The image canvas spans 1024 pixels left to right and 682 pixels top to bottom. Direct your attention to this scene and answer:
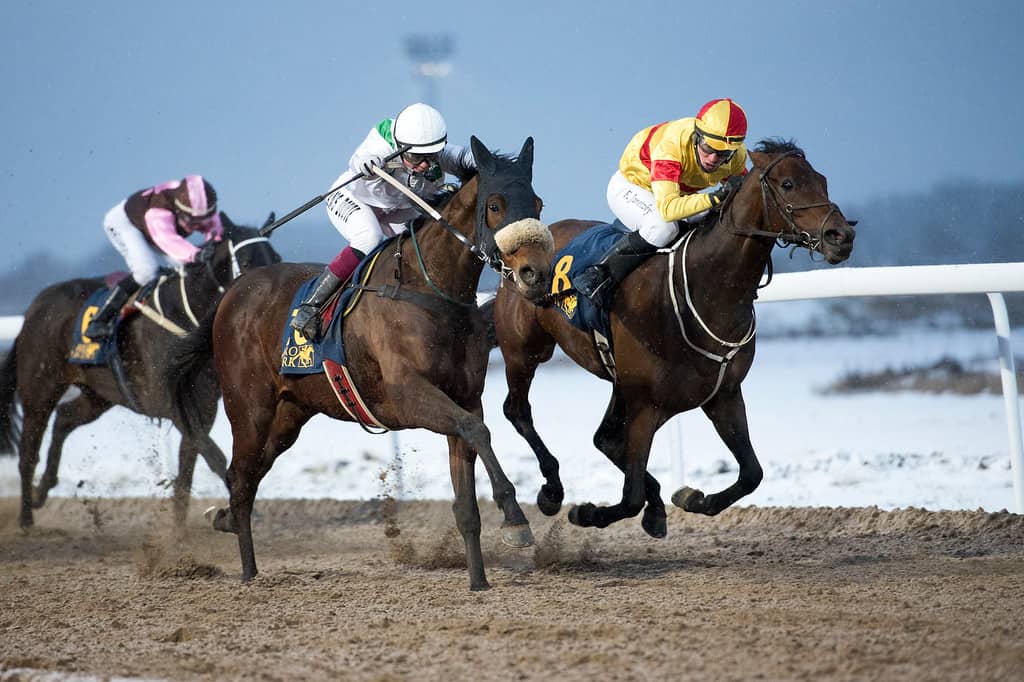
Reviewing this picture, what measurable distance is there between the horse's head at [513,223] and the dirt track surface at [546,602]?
3.85 feet

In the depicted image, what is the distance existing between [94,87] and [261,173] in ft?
6.38

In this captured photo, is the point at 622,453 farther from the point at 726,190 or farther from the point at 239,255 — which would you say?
the point at 239,255

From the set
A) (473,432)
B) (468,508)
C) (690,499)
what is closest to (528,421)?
(690,499)

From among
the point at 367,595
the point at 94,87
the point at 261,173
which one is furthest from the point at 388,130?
the point at 94,87

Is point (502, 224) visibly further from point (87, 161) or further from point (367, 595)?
point (87, 161)

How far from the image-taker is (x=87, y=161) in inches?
441

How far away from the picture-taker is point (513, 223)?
409cm

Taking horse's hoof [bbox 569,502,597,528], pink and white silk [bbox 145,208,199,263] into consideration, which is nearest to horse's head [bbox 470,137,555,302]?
horse's hoof [bbox 569,502,597,528]

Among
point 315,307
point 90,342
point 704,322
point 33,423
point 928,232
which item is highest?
point 928,232

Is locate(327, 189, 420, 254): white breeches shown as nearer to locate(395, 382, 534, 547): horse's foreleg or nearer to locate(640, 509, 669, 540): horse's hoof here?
locate(395, 382, 534, 547): horse's foreleg

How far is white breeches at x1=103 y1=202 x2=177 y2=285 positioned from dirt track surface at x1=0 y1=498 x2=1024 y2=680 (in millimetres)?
1556

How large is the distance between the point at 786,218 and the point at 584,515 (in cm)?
147

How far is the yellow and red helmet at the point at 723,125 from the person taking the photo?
4633 mm

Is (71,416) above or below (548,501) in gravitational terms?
above
